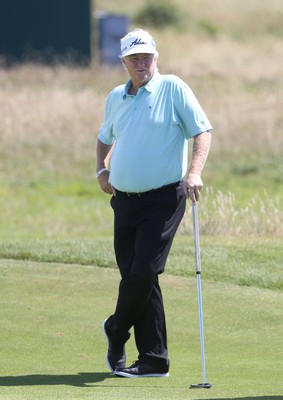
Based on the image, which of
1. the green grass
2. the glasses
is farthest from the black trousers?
the green grass

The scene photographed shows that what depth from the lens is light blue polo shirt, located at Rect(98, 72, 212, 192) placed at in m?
7.19

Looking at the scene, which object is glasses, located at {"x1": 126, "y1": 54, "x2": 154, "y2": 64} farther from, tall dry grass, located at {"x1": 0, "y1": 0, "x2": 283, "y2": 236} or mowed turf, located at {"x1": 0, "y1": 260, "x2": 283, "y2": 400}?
tall dry grass, located at {"x1": 0, "y1": 0, "x2": 283, "y2": 236}

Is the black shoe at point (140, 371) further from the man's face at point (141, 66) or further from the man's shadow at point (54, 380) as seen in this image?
the man's face at point (141, 66)

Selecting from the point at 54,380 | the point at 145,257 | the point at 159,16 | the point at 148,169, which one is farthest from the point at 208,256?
the point at 159,16

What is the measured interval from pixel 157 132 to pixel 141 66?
41cm

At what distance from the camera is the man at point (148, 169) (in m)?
7.19

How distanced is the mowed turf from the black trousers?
0.28 m

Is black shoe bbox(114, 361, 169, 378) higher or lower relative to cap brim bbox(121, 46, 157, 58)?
lower

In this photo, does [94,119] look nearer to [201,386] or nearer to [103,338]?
[103,338]

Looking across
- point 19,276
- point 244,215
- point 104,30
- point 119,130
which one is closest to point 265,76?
point 104,30

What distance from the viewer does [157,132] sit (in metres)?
7.19

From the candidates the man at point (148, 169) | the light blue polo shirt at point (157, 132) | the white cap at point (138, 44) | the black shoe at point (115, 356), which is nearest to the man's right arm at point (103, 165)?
the man at point (148, 169)

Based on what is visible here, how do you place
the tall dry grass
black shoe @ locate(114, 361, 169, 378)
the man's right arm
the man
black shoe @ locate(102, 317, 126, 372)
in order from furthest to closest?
the tall dry grass, the man's right arm, black shoe @ locate(102, 317, 126, 372), black shoe @ locate(114, 361, 169, 378), the man

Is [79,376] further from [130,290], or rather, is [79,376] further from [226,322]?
[226,322]
